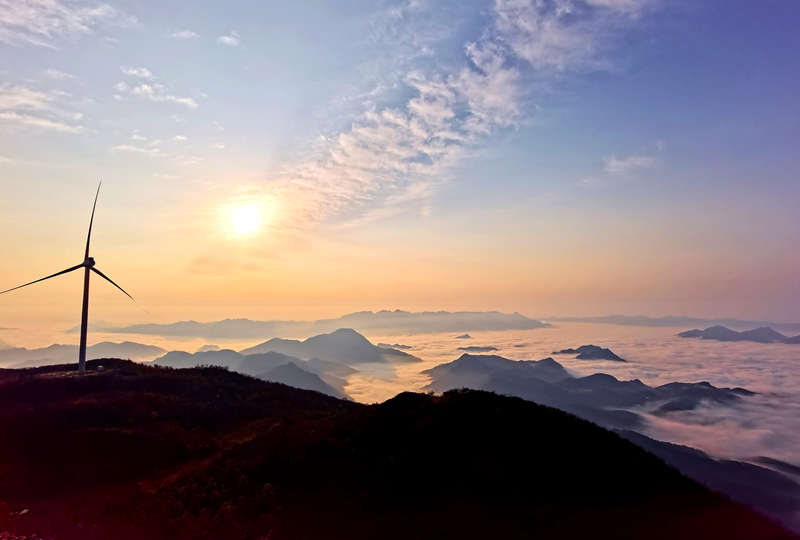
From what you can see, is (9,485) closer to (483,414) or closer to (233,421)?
(233,421)

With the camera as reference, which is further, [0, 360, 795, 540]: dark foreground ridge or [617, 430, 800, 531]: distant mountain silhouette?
[617, 430, 800, 531]: distant mountain silhouette

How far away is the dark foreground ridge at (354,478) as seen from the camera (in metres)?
19.9

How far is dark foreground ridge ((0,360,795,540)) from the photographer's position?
65.2ft

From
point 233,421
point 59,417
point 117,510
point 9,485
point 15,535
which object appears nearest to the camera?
point 15,535

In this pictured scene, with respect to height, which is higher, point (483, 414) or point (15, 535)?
point (483, 414)

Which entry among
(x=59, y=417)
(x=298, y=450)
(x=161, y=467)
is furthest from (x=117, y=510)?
(x=59, y=417)

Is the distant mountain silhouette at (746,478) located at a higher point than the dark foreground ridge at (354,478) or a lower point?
lower

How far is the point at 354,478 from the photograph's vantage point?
78.9 ft

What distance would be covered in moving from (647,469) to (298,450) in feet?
77.4

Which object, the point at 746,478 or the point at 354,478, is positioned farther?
the point at 746,478

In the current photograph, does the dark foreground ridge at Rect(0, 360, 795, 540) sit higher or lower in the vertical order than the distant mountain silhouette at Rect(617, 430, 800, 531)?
higher

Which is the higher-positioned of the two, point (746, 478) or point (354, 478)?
point (354, 478)

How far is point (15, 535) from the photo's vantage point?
1861cm

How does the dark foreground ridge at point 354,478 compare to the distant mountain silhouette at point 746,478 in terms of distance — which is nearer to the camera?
the dark foreground ridge at point 354,478
